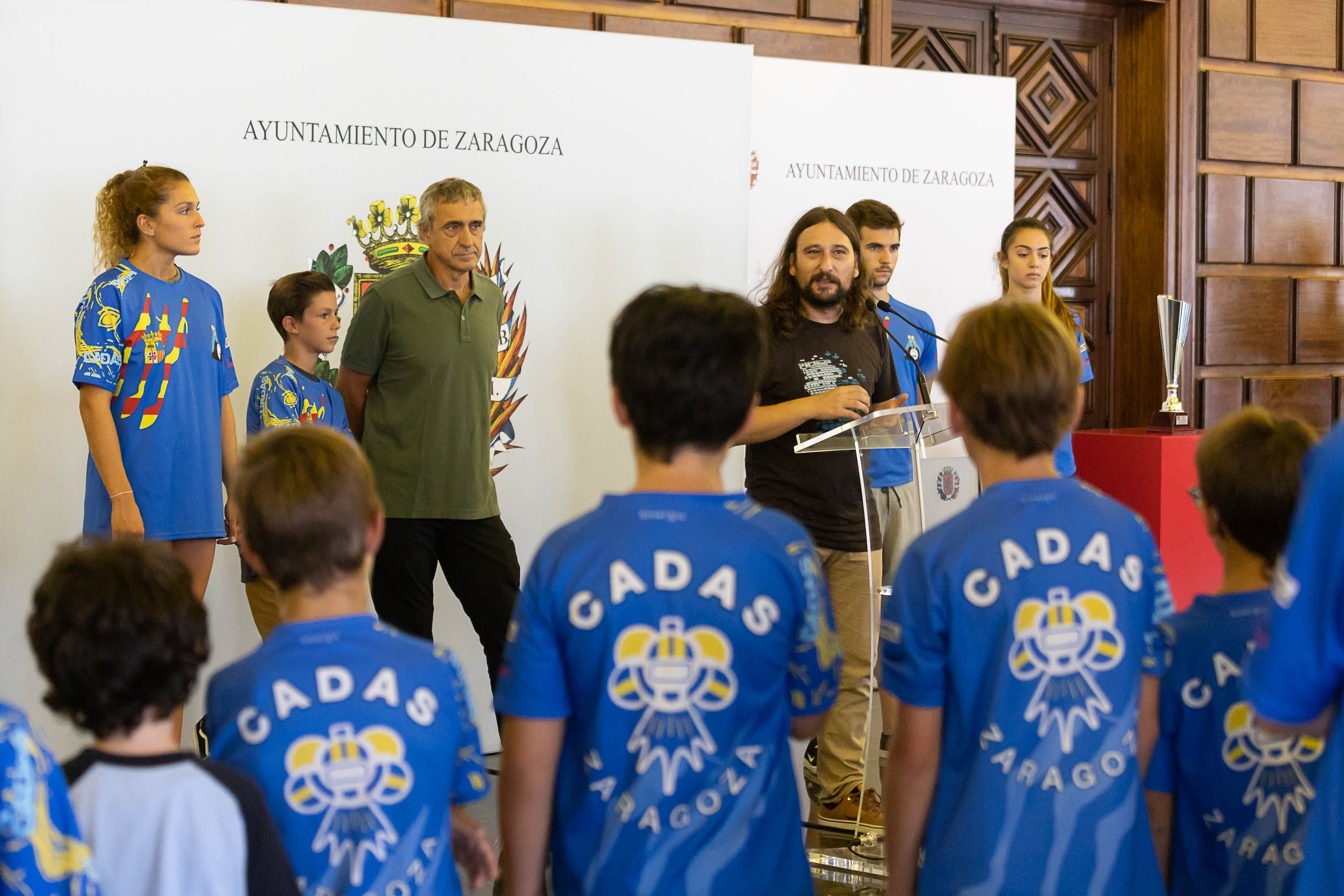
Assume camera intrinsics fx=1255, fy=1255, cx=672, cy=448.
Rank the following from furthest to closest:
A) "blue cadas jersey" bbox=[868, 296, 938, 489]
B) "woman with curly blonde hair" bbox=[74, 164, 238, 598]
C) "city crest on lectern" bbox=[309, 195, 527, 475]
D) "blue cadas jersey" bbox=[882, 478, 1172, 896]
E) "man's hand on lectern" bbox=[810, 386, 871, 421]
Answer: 1. "city crest on lectern" bbox=[309, 195, 527, 475]
2. "blue cadas jersey" bbox=[868, 296, 938, 489]
3. "woman with curly blonde hair" bbox=[74, 164, 238, 598]
4. "man's hand on lectern" bbox=[810, 386, 871, 421]
5. "blue cadas jersey" bbox=[882, 478, 1172, 896]

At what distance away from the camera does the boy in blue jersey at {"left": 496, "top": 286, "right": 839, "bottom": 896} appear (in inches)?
53.6

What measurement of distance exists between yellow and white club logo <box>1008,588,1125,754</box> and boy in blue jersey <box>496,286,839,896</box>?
242mm

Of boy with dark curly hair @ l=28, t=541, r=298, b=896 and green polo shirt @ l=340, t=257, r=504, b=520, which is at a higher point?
green polo shirt @ l=340, t=257, r=504, b=520

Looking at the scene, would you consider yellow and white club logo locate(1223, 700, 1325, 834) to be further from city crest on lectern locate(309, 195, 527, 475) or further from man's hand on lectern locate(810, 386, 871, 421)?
city crest on lectern locate(309, 195, 527, 475)

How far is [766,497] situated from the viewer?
3117 mm

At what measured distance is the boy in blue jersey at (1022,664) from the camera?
55.7 inches

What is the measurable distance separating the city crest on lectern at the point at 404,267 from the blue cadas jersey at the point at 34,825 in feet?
7.72

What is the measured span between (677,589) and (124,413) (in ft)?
6.71

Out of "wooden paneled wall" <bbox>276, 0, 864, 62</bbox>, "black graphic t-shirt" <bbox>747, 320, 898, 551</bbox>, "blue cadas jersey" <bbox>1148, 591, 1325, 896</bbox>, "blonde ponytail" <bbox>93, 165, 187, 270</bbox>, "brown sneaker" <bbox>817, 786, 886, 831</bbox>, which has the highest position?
"wooden paneled wall" <bbox>276, 0, 864, 62</bbox>

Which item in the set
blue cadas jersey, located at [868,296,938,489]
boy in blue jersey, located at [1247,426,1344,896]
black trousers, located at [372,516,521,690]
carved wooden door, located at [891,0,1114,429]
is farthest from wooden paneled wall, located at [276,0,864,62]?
boy in blue jersey, located at [1247,426,1344,896]

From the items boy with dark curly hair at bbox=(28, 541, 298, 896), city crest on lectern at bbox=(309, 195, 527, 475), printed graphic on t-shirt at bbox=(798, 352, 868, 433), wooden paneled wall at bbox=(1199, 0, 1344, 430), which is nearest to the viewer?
boy with dark curly hair at bbox=(28, 541, 298, 896)


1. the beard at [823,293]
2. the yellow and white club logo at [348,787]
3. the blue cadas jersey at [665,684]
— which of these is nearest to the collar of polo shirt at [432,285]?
the beard at [823,293]

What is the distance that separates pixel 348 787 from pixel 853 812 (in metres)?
2.03

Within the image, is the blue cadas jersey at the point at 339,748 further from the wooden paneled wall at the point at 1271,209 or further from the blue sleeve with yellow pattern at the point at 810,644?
the wooden paneled wall at the point at 1271,209
